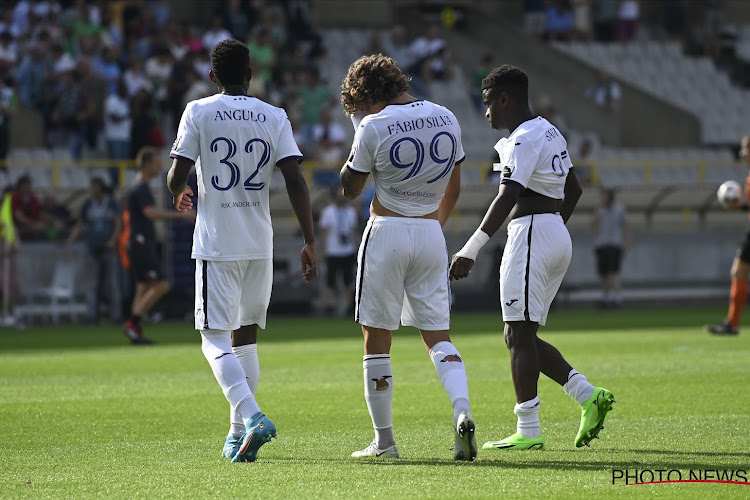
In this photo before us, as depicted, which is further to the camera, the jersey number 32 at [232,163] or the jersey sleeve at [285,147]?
the jersey sleeve at [285,147]

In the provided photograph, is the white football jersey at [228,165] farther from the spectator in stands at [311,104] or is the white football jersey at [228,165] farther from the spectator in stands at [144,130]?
the spectator in stands at [311,104]

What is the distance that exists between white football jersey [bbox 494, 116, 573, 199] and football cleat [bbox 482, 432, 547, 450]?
153 cm

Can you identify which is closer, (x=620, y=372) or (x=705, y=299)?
(x=620, y=372)

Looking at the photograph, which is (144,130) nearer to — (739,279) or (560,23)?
(739,279)

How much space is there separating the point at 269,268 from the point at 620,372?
19.0 ft

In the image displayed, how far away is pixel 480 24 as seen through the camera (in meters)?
36.6

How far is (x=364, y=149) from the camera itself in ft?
23.7

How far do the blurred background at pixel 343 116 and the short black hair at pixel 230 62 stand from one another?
46.6 feet

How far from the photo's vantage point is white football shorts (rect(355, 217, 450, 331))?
287 inches

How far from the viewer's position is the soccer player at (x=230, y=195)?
7352 millimetres

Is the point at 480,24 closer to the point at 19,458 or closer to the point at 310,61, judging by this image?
the point at 310,61

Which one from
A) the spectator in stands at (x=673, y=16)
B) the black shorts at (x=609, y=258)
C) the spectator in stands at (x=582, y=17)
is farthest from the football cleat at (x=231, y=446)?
the spectator in stands at (x=673, y=16)

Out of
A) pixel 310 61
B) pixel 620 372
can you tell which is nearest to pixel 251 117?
pixel 620 372

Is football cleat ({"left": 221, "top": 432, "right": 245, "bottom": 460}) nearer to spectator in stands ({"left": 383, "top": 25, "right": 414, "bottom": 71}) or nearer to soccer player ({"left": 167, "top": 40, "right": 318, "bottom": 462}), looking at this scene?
soccer player ({"left": 167, "top": 40, "right": 318, "bottom": 462})
